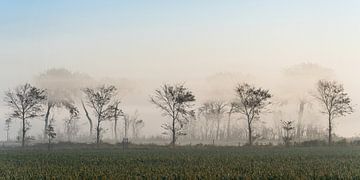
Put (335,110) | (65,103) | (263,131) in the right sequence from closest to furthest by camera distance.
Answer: (335,110) < (65,103) < (263,131)

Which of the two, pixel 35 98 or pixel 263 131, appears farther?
pixel 263 131

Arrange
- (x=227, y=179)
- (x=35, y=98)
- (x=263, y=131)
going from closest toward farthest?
1. (x=227, y=179)
2. (x=35, y=98)
3. (x=263, y=131)

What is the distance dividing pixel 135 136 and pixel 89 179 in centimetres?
13278

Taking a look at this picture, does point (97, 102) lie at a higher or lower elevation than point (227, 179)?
higher

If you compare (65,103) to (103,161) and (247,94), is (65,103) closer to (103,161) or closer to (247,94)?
(247,94)

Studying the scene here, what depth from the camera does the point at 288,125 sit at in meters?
81.2

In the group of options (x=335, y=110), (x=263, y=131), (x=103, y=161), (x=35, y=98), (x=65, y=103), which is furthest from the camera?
(x=263, y=131)

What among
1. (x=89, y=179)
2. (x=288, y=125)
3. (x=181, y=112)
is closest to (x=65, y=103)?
(x=181, y=112)

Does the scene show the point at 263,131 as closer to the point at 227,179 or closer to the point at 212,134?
the point at 212,134

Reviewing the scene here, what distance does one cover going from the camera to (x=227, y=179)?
83.7 feet

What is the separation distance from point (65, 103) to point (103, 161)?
56339mm

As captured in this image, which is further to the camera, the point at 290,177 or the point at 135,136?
the point at 135,136

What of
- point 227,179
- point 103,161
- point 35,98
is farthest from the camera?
point 35,98

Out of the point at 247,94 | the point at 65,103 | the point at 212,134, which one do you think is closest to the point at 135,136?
the point at 212,134
